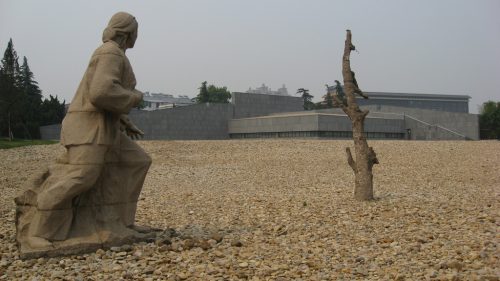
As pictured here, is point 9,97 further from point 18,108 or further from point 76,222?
point 76,222

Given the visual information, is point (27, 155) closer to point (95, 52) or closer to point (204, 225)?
point (204, 225)

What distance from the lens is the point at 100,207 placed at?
6.40 meters

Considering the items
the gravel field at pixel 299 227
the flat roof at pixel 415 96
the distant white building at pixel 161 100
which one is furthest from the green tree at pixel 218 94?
the gravel field at pixel 299 227

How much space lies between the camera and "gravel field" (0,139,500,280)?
538cm

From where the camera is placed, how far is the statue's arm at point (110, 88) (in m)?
5.92

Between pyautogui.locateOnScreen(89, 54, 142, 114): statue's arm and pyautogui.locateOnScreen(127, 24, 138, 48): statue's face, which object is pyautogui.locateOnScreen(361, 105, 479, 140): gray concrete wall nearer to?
pyautogui.locateOnScreen(127, 24, 138, 48): statue's face

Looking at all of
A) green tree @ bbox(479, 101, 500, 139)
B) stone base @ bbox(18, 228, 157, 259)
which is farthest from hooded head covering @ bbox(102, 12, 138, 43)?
green tree @ bbox(479, 101, 500, 139)

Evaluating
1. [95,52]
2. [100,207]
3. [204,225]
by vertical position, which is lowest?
[204,225]

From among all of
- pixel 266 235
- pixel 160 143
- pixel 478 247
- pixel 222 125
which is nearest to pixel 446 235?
pixel 478 247

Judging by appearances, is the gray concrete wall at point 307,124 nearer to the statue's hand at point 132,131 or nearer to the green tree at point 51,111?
the green tree at point 51,111

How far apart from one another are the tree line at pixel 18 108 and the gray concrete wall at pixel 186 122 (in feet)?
27.1

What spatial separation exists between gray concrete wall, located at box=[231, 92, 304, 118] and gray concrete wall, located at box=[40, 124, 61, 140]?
1493 cm

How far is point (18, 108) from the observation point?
36.2 meters

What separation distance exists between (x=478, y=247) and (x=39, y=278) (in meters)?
5.12
